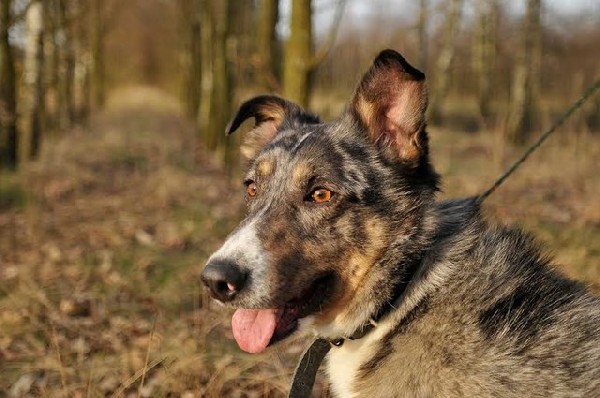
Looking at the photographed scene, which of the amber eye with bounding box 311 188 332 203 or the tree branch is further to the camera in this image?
the tree branch

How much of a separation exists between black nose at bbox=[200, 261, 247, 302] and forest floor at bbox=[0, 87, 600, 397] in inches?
52.8

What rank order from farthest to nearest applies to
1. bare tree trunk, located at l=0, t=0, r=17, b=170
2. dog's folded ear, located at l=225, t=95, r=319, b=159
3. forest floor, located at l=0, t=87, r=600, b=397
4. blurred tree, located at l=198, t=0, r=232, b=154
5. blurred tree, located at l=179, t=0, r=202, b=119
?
1. blurred tree, located at l=179, t=0, r=202, b=119
2. blurred tree, located at l=198, t=0, r=232, b=154
3. bare tree trunk, located at l=0, t=0, r=17, b=170
4. forest floor, located at l=0, t=87, r=600, b=397
5. dog's folded ear, located at l=225, t=95, r=319, b=159

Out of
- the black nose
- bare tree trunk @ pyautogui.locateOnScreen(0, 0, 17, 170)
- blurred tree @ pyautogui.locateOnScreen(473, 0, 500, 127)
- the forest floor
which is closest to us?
the black nose

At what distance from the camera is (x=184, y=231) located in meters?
9.98

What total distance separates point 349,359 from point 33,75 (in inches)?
462

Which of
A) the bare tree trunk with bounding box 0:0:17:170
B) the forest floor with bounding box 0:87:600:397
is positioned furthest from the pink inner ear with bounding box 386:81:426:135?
the bare tree trunk with bounding box 0:0:17:170

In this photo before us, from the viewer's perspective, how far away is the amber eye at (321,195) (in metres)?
3.55

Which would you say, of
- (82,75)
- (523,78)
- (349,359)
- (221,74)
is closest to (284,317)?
(349,359)

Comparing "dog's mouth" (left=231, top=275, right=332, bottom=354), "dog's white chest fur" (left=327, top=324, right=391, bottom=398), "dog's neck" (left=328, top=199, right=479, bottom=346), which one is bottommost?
"dog's white chest fur" (left=327, top=324, right=391, bottom=398)

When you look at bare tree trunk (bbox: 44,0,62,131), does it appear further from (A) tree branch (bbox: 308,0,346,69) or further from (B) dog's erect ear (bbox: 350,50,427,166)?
(B) dog's erect ear (bbox: 350,50,427,166)

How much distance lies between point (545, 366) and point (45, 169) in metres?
13.4

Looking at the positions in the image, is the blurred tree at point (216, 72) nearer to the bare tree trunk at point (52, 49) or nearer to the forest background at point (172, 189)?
the forest background at point (172, 189)

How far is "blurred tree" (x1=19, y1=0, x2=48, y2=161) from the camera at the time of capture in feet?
42.0

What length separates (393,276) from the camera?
3363mm
